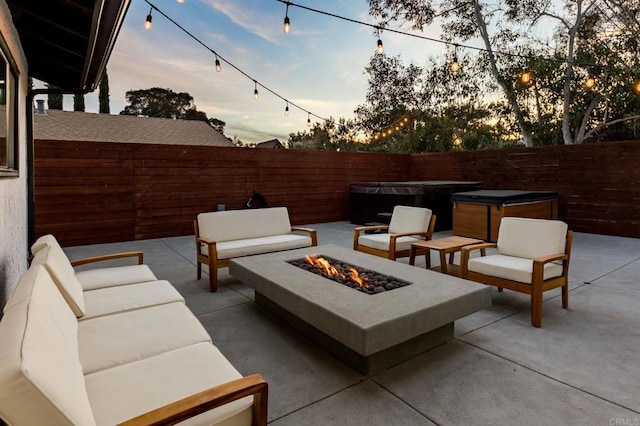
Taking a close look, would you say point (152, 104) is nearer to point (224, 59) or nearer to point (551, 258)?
point (224, 59)

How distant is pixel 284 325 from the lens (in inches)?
107

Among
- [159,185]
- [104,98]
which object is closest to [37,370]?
[159,185]

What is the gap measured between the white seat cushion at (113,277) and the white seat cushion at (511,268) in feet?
8.66

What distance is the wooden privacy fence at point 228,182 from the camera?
19.2 feet

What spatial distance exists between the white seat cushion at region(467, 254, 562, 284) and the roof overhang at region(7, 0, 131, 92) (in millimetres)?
3105

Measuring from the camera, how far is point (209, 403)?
1.09 metres

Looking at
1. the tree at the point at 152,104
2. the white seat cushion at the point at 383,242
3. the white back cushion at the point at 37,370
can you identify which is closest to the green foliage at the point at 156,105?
the tree at the point at 152,104

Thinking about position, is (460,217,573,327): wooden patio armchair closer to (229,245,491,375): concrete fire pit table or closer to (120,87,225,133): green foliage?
(229,245,491,375): concrete fire pit table

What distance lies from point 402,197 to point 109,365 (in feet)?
22.0

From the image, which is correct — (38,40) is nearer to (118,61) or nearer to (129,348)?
(129,348)

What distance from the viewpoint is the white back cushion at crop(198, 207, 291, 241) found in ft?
13.5

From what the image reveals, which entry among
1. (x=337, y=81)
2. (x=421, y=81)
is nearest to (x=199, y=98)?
(x=337, y=81)

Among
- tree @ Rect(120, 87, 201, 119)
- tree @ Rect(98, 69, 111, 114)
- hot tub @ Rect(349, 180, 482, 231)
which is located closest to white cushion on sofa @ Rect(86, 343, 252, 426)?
hot tub @ Rect(349, 180, 482, 231)

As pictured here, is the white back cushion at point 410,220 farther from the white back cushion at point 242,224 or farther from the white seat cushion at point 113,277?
the white seat cushion at point 113,277
